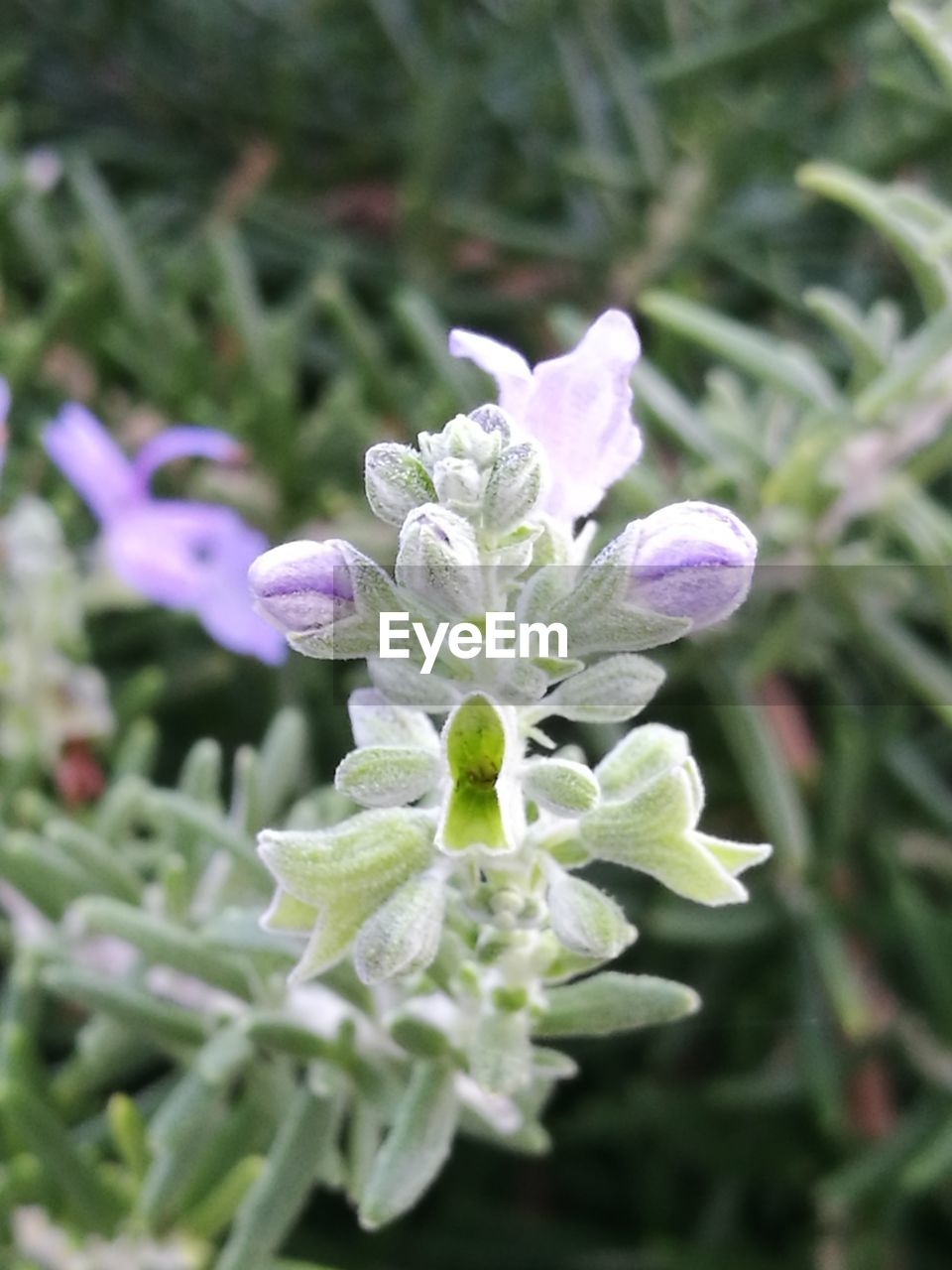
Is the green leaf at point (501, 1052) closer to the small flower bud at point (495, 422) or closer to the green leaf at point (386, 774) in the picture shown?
the green leaf at point (386, 774)

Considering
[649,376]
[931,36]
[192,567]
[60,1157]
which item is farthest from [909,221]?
[60,1157]

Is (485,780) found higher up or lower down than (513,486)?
lower down

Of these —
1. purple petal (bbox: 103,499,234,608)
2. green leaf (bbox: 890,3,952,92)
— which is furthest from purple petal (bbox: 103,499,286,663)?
green leaf (bbox: 890,3,952,92)

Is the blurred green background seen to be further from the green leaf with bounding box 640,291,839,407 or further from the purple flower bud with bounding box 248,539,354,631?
the purple flower bud with bounding box 248,539,354,631

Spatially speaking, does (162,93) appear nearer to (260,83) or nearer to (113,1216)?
(260,83)

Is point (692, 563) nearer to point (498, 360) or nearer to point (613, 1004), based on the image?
point (498, 360)

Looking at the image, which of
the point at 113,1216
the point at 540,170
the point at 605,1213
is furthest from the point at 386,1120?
the point at 540,170

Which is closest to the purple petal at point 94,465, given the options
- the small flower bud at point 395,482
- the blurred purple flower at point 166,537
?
the blurred purple flower at point 166,537
